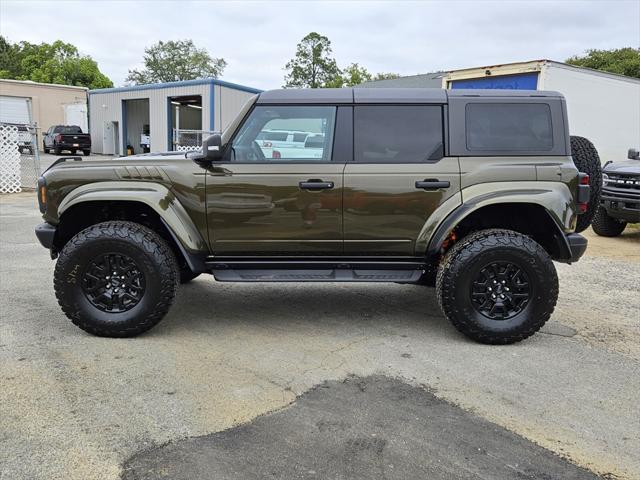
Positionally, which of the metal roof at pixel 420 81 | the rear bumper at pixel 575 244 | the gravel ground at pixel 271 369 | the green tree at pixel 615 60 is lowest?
the gravel ground at pixel 271 369

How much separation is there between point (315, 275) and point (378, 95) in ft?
4.94

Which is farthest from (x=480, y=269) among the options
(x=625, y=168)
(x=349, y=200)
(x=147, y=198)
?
(x=625, y=168)

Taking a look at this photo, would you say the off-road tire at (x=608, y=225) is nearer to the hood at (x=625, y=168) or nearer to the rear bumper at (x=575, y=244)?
the hood at (x=625, y=168)

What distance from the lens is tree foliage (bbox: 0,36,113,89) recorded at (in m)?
52.2

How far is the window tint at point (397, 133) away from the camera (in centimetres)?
419

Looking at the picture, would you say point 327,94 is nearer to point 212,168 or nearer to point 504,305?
point 212,168

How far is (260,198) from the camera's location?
163 inches

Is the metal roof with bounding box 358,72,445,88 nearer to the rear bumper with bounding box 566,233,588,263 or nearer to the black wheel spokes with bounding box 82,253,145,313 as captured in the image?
the rear bumper with bounding box 566,233,588,263

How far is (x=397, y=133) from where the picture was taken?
4.23 meters

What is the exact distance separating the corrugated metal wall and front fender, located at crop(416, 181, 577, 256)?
21523 mm

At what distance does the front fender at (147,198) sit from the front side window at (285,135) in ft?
1.92

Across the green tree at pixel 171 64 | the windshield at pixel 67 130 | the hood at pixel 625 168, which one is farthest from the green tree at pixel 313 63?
the hood at pixel 625 168

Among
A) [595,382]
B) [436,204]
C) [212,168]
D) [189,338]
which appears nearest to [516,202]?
[436,204]

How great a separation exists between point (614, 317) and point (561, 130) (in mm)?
1965
